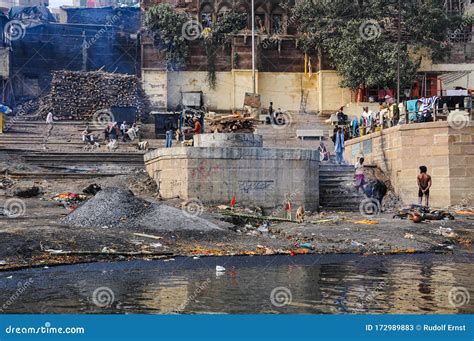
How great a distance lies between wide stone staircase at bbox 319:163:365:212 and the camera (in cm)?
2205

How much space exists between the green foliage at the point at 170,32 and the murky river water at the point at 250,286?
93.7 feet

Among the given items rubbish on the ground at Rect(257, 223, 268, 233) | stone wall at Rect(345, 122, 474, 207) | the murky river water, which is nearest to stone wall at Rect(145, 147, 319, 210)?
rubbish on the ground at Rect(257, 223, 268, 233)

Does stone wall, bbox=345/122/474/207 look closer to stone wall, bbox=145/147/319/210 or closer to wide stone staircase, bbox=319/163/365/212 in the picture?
wide stone staircase, bbox=319/163/365/212

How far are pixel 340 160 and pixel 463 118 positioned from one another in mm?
5557

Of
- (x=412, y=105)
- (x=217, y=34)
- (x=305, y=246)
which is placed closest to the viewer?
(x=305, y=246)

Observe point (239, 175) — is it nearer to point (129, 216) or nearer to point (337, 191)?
point (337, 191)

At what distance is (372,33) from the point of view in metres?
37.5

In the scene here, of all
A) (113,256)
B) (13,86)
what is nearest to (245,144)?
(113,256)

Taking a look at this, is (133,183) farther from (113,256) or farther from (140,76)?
(140,76)

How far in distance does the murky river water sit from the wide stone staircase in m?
9.26

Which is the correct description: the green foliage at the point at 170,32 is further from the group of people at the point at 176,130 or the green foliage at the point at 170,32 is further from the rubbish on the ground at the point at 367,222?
the rubbish on the ground at the point at 367,222

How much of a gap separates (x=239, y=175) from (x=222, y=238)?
523cm

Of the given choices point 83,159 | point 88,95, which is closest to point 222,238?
point 83,159

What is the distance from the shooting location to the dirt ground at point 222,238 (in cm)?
1227
